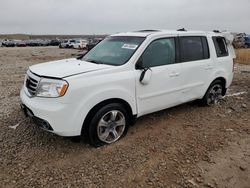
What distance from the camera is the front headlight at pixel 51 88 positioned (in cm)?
348

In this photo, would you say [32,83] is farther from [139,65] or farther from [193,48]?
[193,48]

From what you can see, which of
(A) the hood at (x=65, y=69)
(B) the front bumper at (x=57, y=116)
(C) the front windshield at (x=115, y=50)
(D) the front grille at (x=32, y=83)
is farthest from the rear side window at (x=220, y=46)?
(D) the front grille at (x=32, y=83)

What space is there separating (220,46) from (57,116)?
159 inches

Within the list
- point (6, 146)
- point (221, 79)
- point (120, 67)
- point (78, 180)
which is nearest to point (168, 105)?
point (120, 67)

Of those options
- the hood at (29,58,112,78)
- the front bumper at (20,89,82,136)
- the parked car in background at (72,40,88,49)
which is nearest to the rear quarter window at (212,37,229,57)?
the hood at (29,58,112,78)

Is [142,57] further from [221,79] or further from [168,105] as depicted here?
[221,79]

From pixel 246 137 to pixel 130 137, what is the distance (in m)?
2.02

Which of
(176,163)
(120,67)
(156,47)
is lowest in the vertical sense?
(176,163)

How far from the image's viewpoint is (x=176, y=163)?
11.8 feet

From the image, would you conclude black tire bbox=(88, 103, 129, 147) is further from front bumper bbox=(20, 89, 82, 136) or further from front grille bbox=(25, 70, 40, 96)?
front grille bbox=(25, 70, 40, 96)

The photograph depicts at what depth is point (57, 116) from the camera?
3.47m

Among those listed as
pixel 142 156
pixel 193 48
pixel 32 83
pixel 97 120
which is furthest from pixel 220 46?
pixel 32 83

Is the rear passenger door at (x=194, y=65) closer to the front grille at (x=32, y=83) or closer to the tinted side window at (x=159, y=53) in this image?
the tinted side window at (x=159, y=53)

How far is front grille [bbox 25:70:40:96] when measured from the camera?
3.78 metres
